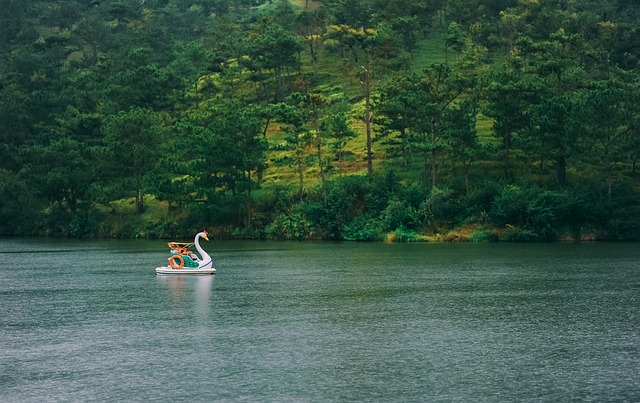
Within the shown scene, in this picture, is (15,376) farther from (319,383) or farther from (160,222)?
(160,222)

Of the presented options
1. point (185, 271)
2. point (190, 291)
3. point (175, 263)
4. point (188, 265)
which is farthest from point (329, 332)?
point (175, 263)

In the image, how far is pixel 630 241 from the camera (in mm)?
83438

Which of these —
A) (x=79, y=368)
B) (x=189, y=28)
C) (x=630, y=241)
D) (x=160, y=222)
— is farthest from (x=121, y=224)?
(x=189, y=28)

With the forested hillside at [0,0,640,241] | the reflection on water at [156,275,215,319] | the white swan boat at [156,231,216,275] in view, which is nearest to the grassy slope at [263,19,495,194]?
the forested hillside at [0,0,640,241]

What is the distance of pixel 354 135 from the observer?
104 m

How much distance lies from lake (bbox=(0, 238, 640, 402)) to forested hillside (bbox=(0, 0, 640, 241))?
25.2 meters

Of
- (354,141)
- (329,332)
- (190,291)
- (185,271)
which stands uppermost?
(354,141)

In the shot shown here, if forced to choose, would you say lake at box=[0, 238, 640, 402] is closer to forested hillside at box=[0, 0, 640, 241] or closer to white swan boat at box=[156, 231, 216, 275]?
white swan boat at box=[156, 231, 216, 275]

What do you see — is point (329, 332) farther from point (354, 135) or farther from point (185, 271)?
point (354, 135)

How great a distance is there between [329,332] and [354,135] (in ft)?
230

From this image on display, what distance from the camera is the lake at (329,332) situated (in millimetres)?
26547

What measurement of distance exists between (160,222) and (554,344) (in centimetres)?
7600

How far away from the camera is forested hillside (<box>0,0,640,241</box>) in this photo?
88438 mm

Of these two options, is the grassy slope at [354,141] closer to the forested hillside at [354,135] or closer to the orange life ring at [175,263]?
the forested hillside at [354,135]
